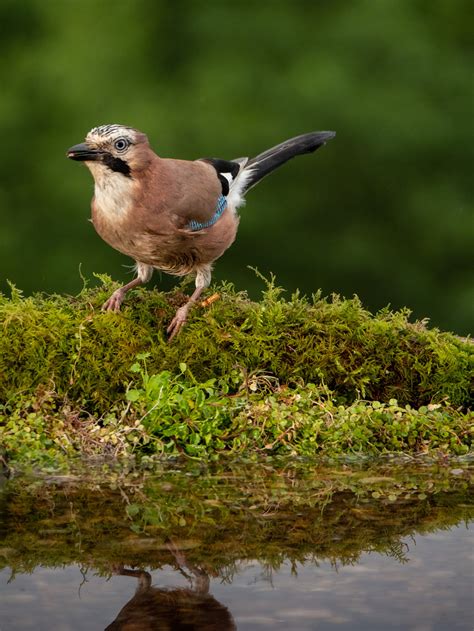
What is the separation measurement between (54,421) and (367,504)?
1.45 metres

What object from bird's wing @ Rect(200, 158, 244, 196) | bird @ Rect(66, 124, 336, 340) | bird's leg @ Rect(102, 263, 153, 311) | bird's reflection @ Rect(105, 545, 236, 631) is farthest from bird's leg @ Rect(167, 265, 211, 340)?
bird's reflection @ Rect(105, 545, 236, 631)

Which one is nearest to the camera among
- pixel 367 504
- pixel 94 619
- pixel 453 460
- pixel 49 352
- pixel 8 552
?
pixel 94 619

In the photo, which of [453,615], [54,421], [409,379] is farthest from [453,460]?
[453,615]

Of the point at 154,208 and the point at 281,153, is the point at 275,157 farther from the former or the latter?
the point at 154,208

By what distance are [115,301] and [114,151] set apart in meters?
0.67

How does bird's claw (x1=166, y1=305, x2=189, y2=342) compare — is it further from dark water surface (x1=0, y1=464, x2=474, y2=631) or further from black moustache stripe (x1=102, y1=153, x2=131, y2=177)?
dark water surface (x1=0, y1=464, x2=474, y2=631)

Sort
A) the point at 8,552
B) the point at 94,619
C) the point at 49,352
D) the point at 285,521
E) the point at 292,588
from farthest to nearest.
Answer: the point at 49,352 → the point at 285,521 → the point at 8,552 → the point at 292,588 → the point at 94,619

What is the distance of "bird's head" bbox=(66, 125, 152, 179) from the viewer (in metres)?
3.94

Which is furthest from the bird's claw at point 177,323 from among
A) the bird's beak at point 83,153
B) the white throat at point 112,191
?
the bird's beak at point 83,153

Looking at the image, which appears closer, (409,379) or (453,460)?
(453,460)

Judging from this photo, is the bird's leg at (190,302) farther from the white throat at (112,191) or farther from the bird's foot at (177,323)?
the white throat at (112,191)

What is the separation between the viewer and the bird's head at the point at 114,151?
3.94m

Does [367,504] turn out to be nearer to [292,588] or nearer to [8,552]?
[292,588]

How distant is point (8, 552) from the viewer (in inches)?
99.8
